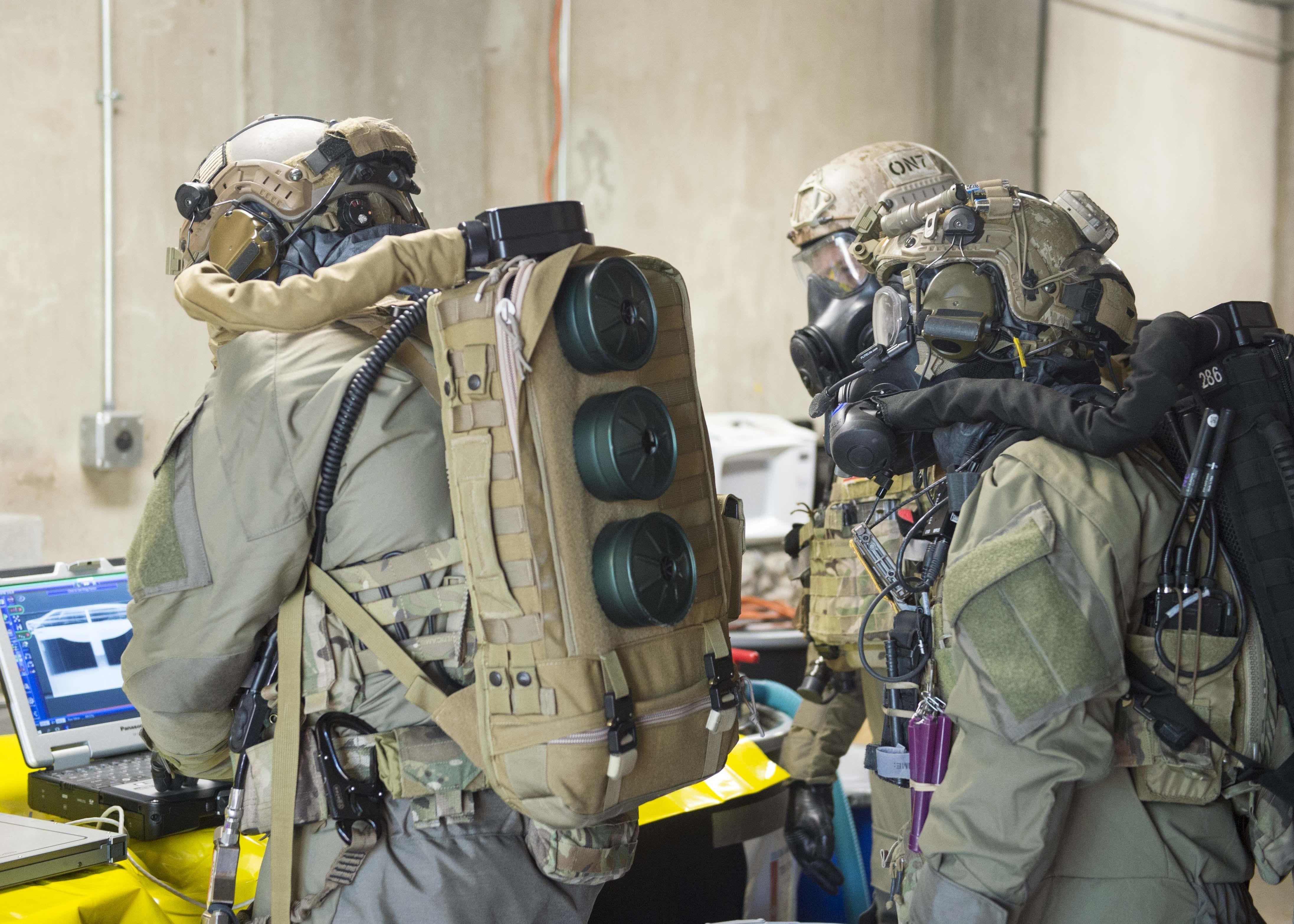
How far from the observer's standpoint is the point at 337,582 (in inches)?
56.3

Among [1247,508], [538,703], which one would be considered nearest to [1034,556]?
[1247,508]

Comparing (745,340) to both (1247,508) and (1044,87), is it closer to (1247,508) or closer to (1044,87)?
(1044,87)

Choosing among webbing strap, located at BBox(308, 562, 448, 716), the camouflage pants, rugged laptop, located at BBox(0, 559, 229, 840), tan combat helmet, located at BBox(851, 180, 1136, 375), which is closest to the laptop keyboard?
rugged laptop, located at BBox(0, 559, 229, 840)

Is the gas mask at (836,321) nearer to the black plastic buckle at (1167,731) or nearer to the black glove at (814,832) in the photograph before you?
the black glove at (814,832)

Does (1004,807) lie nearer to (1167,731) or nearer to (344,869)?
(1167,731)

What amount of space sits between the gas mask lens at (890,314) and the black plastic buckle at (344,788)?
996 millimetres

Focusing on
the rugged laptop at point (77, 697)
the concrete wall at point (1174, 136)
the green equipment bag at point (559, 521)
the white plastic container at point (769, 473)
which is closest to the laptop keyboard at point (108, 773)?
the rugged laptop at point (77, 697)

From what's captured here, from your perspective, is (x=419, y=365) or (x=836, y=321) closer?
(x=419, y=365)

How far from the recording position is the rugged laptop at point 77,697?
5.75 ft

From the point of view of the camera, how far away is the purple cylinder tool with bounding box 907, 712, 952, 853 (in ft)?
5.08

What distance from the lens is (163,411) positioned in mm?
3215

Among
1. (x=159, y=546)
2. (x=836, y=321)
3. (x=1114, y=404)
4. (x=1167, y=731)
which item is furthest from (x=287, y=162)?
(x=1167, y=731)

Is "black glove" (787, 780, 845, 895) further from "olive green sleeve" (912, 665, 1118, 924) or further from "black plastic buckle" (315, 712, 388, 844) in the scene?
"black plastic buckle" (315, 712, 388, 844)

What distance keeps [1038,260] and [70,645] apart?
168cm
